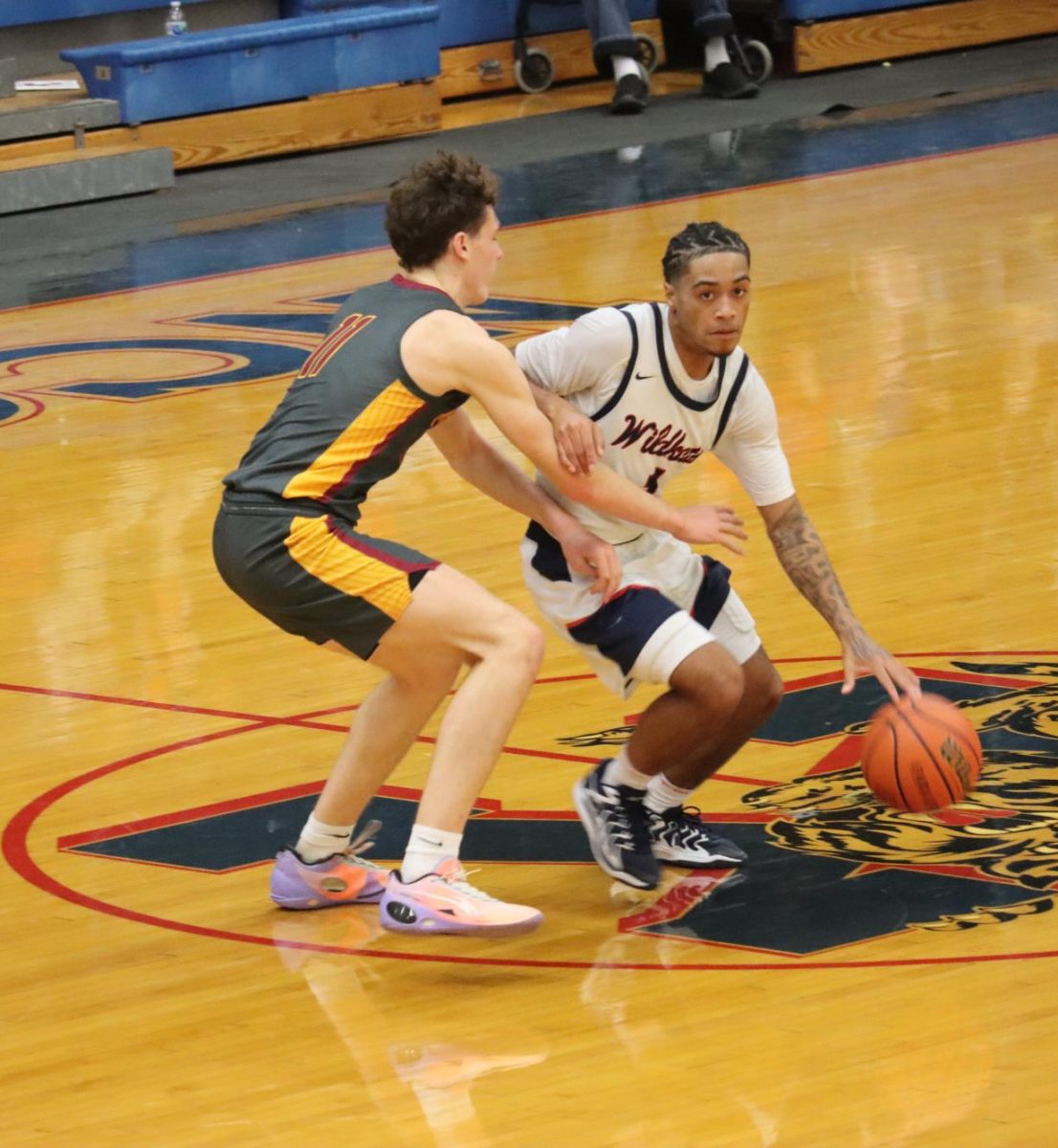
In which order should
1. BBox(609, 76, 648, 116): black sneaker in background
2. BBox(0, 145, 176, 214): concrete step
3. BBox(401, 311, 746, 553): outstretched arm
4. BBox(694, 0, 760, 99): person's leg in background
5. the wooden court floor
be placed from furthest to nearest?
1. BBox(694, 0, 760, 99): person's leg in background
2. BBox(609, 76, 648, 116): black sneaker in background
3. BBox(0, 145, 176, 214): concrete step
4. BBox(401, 311, 746, 553): outstretched arm
5. the wooden court floor

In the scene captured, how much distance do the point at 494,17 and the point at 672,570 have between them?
1373 cm

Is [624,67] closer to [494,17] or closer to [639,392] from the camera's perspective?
[494,17]

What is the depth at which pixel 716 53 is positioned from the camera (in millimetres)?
16750

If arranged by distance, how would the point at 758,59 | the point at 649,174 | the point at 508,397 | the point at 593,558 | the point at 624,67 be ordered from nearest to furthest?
the point at 508,397, the point at 593,558, the point at 649,174, the point at 624,67, the point at 758,59

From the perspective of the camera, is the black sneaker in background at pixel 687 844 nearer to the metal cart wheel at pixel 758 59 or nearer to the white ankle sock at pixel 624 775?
the white ankle sock at pixel 624 775

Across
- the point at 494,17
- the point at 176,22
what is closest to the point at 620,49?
the point at 494,17

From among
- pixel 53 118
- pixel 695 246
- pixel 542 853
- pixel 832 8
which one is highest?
pixel 832 8

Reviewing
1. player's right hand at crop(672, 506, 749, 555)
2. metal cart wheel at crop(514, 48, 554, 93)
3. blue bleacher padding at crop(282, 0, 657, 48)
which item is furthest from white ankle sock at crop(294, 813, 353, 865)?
metal cart wheel at crop(514, 48, 554, 93)

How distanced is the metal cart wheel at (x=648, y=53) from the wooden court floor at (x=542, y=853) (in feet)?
28.8

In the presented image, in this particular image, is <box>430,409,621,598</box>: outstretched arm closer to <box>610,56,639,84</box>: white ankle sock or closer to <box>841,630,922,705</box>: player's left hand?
<box>841,630,922,705</box>: player's left hand

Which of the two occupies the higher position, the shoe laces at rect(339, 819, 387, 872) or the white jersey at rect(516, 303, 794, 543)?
the white jersey at rect(516, 303, 794, 543)

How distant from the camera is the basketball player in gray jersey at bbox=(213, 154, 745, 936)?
4.16 metres

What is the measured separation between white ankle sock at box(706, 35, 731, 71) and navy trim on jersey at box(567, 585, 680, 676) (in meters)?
12.9

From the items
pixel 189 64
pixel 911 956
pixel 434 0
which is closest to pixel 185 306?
pixel 189 64
